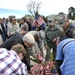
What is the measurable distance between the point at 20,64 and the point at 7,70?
292mm

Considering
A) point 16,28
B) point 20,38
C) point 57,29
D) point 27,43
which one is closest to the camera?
point 27,43

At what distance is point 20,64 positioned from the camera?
4.11 m

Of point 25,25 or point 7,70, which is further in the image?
point 25,25

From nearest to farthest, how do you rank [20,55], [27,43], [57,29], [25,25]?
[20,55] < [27,43] < [57,29] < [25,25]

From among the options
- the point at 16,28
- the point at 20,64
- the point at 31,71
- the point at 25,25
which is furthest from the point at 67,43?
the point at 25,25

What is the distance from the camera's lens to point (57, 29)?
849 centimetres

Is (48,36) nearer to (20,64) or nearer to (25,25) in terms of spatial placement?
(25,25)

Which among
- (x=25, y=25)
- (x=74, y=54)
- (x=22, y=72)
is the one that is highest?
(x=74, y=54)

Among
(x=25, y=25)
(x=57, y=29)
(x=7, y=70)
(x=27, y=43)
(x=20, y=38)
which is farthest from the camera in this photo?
(x=25, y=25)

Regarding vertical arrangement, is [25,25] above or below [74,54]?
below

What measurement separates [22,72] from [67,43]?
0.72 metres

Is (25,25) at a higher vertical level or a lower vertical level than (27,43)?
lower

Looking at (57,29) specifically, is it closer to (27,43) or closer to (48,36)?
(48,36)

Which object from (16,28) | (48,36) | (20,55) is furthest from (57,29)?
(20,55)
